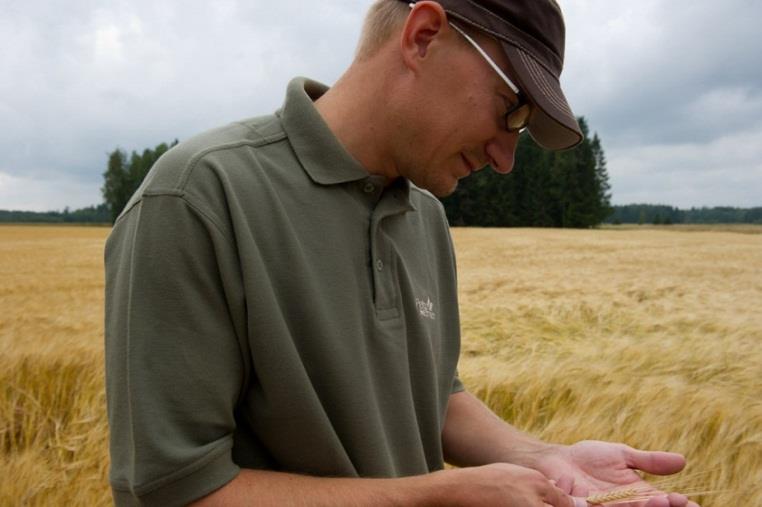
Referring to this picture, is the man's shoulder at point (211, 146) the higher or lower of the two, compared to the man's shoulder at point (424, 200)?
higher

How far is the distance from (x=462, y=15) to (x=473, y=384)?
2.52 m

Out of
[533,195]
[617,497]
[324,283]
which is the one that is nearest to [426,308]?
[324,283]

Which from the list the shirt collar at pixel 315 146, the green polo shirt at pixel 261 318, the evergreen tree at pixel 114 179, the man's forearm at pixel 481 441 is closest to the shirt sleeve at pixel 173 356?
the green polo shirt at pixel 261 318

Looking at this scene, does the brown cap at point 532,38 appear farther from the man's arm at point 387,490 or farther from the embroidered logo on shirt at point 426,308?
the man's arm at point 387,490

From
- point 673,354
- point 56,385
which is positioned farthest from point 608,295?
point 56,385

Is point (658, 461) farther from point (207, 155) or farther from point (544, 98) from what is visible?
point (207, 155)

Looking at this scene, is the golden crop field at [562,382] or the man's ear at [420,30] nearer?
the man's ear at [420,30]

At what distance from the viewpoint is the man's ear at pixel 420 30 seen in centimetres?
128

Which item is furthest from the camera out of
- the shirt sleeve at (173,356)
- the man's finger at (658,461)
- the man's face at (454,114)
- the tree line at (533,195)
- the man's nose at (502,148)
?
the tree line at (533,195)

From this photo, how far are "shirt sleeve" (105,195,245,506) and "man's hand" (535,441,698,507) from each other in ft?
2.72

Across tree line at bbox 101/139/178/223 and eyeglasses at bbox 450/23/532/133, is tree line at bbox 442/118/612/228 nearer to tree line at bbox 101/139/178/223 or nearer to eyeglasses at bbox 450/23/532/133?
tree line at bbox 101/139/178/223

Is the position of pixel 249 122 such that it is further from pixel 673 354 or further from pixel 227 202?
pixel 673 354

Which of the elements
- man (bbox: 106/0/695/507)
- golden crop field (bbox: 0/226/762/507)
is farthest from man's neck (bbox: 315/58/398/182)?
golden crop field (bbox: 0/226/762/507)

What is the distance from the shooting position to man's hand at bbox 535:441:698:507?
1560mm
